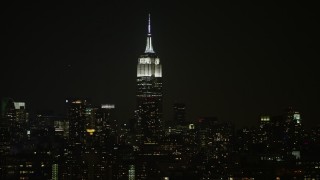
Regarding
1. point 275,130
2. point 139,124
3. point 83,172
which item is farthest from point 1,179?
point 139,124

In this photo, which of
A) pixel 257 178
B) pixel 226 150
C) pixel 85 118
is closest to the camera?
pixel 257 178

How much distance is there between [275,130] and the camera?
59.2m

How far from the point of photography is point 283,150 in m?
53.1

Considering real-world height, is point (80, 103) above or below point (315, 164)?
above

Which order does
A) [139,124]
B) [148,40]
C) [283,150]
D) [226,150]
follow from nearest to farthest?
[283,150], [226,150], [139,124], [148,40]

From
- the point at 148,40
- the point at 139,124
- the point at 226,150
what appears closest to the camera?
the point at 226,150

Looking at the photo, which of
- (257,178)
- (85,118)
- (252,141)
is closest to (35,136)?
(85,118)

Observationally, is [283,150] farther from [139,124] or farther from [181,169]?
[139,124]

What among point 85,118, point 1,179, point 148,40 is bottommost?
point 1,179

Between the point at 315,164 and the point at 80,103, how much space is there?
25522mm

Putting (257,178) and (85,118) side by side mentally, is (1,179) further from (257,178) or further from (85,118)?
(85,118)

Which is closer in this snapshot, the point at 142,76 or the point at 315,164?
the point at 315,164

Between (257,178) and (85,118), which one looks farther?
(85,118)

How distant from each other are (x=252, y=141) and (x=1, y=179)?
1871 cm
